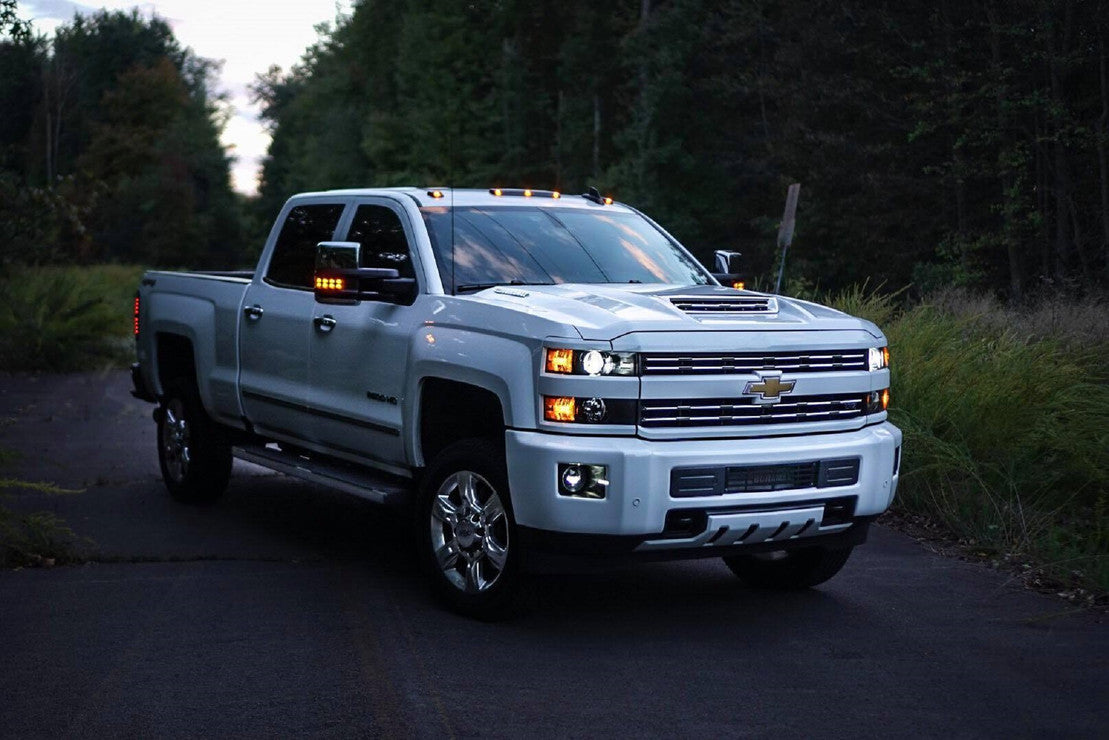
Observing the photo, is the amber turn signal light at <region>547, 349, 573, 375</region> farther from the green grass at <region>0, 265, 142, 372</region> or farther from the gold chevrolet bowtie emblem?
the green grass at <region>0, 265, 142, 372</region>

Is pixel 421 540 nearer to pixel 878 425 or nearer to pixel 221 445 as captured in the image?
pixel 878 425

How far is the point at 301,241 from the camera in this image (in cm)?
894

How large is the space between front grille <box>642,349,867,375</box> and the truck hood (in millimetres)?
120

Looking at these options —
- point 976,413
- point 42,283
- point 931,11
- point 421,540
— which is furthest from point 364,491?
point 931,11

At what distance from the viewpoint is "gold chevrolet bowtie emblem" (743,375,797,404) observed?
252 inches

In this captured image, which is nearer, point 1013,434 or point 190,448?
point 1013,434

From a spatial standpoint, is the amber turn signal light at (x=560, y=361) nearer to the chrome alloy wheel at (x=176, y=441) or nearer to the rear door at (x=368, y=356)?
the rear door at (x=368, y=356)

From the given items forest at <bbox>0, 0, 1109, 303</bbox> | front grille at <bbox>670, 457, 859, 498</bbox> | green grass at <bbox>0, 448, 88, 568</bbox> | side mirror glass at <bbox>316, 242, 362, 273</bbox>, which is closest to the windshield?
side mirror glass at <bbox>316, 242, 362, 273</bbox>

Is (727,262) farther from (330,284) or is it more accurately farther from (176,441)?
(176,441)

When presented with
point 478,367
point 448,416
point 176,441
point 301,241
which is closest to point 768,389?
point 478,367

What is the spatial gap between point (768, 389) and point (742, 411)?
0.53 feet

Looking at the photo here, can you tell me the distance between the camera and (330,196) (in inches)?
346

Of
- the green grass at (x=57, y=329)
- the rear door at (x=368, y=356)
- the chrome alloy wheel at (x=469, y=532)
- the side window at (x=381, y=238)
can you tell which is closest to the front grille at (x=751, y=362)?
the chrome alloy wheel at (x=469, y=532)

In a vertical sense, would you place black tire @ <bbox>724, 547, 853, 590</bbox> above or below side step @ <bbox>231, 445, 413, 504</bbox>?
below
